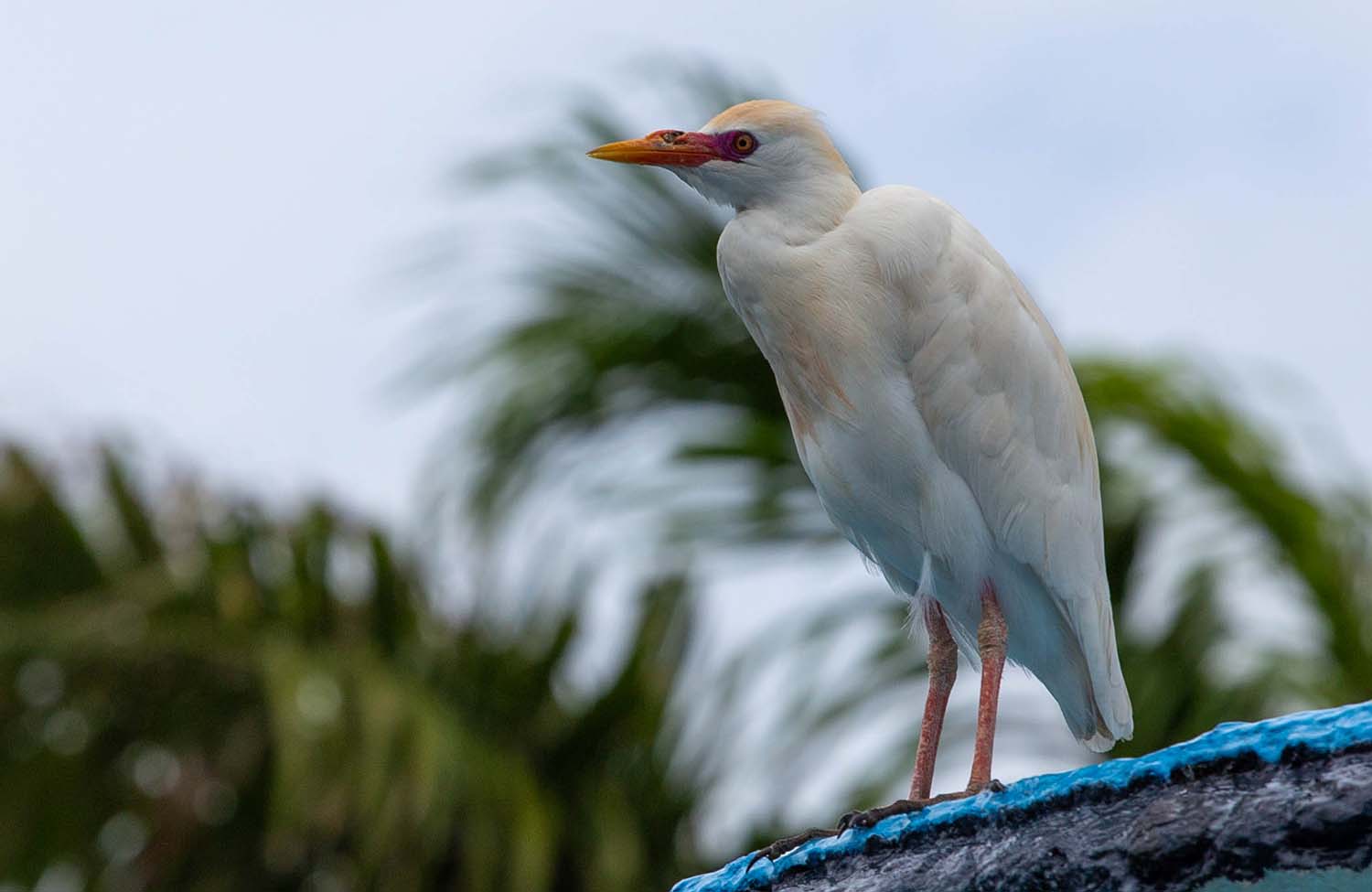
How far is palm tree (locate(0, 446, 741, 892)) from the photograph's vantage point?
444 centimetres

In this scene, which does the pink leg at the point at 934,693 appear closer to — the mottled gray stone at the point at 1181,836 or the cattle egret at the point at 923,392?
the cattle egret at the point at 923,392

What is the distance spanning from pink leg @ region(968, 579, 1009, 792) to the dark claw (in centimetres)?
23

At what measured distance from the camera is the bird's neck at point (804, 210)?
254 cm

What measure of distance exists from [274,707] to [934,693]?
2284 millimetres

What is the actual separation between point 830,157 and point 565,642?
100.0 inches

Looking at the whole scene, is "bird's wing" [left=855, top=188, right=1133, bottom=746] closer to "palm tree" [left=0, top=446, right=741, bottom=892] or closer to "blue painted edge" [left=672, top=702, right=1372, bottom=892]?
"blue painted edge" [left=672, top=702, right=1372, bottom=892]

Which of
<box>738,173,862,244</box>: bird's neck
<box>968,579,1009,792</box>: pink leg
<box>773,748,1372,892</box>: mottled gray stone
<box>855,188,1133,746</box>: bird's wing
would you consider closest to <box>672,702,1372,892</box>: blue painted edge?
<box>773,748,1372,892</box>: mottled gray stone

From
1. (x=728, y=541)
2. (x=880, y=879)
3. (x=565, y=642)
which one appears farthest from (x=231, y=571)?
Result: (x=880, y=879)

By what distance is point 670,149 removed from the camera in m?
2.59

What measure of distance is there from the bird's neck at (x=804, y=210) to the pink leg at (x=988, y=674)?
610mm

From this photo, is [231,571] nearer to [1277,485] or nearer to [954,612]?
[954,612]

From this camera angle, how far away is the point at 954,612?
105 inches

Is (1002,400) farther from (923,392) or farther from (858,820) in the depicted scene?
(858,820)

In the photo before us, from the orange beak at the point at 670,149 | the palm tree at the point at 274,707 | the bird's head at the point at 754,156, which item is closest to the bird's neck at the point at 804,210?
the bird's head at the point at 754,156
